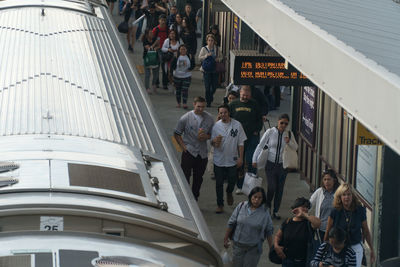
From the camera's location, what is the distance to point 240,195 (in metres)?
13.2

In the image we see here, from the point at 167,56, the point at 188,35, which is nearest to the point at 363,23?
the point at 167,56

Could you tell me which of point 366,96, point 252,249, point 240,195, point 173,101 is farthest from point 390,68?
A: point 173,101

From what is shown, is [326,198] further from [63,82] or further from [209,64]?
[209,64]

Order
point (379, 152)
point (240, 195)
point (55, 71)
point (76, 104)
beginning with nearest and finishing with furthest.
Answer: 1. point (76, 104)
2. point (55, 71)
3. point (379, 152)
4. point (240, 195)

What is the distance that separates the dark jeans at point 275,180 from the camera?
11805 millimetres

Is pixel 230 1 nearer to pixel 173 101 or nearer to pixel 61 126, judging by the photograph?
pixel 61 126

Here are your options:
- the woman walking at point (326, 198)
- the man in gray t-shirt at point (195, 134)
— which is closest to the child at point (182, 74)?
the man in gray t-shirt at point (195, 134)

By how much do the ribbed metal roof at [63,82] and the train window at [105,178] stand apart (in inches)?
30.3

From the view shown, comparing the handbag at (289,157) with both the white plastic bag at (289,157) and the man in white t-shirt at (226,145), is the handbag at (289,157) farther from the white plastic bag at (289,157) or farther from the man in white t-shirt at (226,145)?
the man in white t-shirt at (226,145)

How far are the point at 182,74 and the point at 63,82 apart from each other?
34.2 feet

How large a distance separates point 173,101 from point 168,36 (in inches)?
68.2

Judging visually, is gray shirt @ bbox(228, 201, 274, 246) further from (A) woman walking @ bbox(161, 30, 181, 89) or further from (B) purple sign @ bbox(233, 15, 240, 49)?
(A) woman walking @ bbox(161, 30, 181, 89)

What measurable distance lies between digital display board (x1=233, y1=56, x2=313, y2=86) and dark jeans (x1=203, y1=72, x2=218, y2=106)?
20.8ft

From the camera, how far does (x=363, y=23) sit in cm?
801
